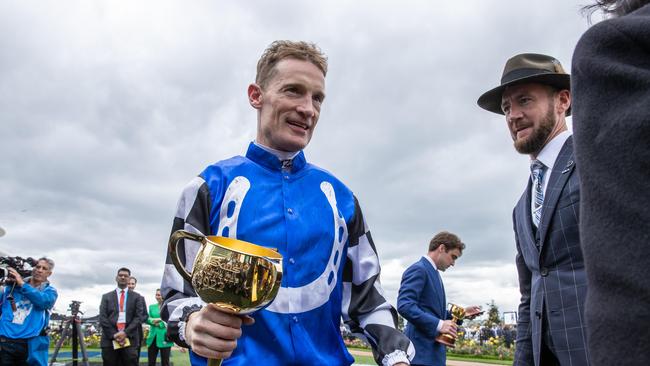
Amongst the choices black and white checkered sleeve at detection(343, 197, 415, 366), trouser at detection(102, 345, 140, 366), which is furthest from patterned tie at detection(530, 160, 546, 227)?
trouser at detection(102, 345, 140, 366)

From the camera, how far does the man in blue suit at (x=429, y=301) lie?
5.48 meters

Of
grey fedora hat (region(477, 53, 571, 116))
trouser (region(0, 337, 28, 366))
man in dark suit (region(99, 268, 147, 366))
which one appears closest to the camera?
→ grey fedora hat (region(477, 53, 571, 116))

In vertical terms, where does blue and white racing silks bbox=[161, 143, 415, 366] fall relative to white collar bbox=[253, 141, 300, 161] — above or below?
below

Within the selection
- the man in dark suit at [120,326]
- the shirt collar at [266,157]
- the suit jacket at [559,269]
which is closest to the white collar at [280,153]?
the shirt collar at [266,157]

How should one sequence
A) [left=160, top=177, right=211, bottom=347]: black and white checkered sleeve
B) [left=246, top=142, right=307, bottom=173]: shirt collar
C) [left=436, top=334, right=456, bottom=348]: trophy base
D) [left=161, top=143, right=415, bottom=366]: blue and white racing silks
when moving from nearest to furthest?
[left=160, top=177, right=211, bottom=347]: black and white checkered sleeve
[left=161, top=143, right=415, bottom=366]: blue and white racing silks
[left=246, top=142, right=307, bottom=173]: shirt collar
[left=436, top=334, right=456, bottom=348]: trophy base

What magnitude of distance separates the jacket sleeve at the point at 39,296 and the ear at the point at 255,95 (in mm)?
6444

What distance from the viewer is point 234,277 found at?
1330 millimetres

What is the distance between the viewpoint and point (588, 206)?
2.24 feet

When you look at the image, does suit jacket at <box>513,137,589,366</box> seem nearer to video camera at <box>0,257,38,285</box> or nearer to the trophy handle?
the trophy handle

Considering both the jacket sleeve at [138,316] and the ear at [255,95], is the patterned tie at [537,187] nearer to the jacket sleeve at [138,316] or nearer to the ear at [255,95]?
the ear at [255,95]

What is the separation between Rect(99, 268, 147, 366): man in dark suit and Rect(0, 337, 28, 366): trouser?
95.6 inches

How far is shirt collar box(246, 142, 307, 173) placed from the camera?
206 cm

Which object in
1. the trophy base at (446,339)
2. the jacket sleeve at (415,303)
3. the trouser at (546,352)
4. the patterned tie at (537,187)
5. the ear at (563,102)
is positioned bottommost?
the trouser at (546,352)

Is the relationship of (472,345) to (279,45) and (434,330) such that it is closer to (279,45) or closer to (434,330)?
(434,330)
